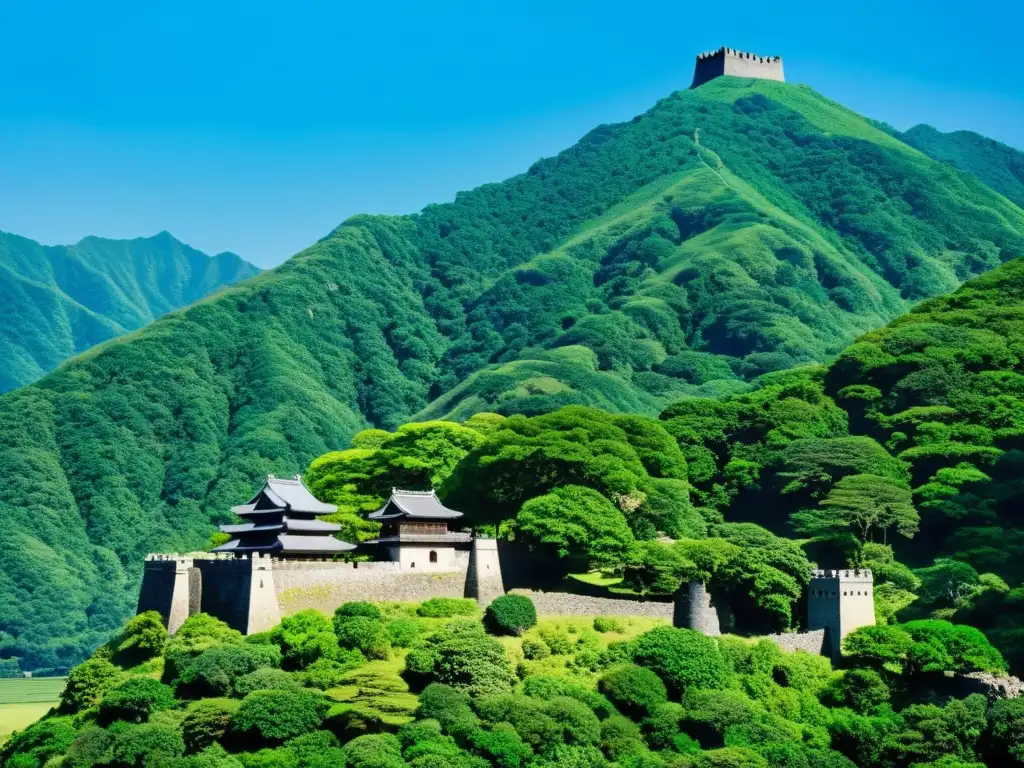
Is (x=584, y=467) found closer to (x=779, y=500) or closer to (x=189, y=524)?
(x=779, y=500)

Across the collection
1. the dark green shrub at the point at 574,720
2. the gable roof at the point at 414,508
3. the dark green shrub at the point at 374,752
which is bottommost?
the dark green shrub at the point at 374,752

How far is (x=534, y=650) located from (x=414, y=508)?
12168 mm

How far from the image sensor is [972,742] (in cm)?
6244

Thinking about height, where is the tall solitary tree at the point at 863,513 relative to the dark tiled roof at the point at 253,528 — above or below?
above

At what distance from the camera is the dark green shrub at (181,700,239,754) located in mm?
58344

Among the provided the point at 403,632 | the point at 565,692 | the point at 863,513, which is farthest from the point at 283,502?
the point at 863,513

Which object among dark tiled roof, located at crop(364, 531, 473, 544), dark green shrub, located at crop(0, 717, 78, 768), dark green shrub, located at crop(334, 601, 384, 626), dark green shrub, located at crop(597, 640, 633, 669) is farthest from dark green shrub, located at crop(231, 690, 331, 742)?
dark tiled roof, located at crop(364, 531, 473, 544)

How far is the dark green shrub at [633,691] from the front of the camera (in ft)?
204

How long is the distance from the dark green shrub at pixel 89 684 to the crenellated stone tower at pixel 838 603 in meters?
32.4

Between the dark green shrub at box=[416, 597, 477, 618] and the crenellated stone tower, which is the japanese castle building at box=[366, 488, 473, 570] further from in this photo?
the crenellated stone tower

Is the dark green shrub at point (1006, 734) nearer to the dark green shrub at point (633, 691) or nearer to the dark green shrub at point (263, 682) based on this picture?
the dark green shrub at point (633, 691)

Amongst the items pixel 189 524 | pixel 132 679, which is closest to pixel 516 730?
pixel 132 679

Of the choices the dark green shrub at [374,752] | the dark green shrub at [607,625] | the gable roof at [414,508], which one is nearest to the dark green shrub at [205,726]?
the dark green shrub at [374,752]

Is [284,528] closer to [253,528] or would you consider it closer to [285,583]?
[253,528]
